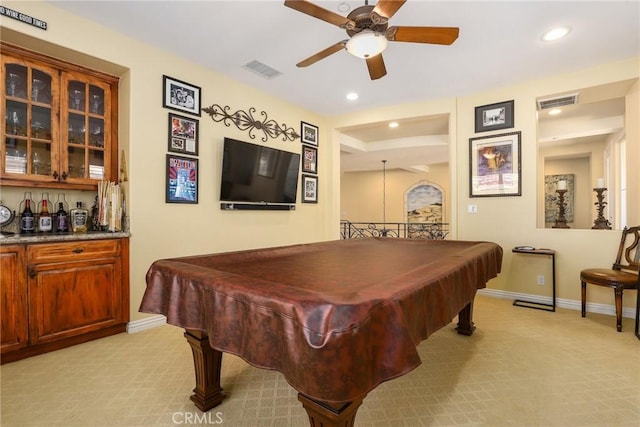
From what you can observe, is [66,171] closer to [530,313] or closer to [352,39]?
[352,39]

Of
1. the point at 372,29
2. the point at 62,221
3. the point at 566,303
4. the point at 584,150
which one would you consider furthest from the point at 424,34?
the point at 584,150

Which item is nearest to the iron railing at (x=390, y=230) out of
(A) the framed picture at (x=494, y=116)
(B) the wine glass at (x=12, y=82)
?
(A) the framed picture at (x=494, y=116)

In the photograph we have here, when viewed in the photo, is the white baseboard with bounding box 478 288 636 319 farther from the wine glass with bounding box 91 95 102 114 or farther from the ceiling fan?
the wine glass with bounding box 91 95 102 114

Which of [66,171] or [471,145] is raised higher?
[471,145]

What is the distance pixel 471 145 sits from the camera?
399cm

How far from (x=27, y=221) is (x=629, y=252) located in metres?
5.36

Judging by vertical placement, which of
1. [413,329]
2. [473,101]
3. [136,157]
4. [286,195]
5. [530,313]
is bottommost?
[530,313]

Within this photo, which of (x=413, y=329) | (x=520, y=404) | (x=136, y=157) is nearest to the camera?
(x=413, y=329)

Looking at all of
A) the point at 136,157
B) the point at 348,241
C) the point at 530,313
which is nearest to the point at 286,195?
the point at 348,241

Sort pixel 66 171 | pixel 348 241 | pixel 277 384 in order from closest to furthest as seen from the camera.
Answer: pixel 277 384, pixel 66 171, pixel 348 241

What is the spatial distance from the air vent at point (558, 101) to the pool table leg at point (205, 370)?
4.30 m

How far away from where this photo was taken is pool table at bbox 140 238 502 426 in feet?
2.74

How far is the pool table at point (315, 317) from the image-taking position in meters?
0.84

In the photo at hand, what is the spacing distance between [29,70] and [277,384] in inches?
119
